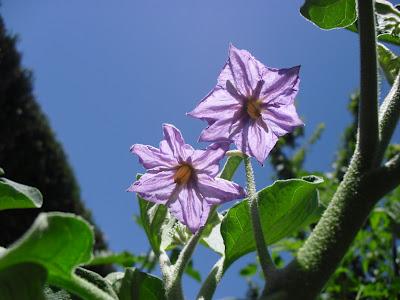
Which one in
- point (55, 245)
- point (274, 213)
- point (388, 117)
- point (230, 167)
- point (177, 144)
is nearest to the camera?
point (55, 245)

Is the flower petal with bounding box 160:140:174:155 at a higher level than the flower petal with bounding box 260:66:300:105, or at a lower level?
lower

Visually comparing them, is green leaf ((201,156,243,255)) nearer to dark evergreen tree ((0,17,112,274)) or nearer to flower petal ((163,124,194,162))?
flower petal ((163,124,194,162))

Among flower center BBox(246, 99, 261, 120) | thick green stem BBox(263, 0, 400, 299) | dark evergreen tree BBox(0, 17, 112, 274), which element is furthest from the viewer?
dark evergreen tree BBox(0, 17, 112, 274)

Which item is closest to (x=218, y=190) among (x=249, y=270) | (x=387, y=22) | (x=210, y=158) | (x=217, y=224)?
(x=210, y=158)

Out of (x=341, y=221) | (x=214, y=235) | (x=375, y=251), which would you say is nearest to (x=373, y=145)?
(x=341, y=221)

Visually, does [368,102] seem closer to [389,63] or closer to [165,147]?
[389,63]

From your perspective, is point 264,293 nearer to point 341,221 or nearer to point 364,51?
point 341,221

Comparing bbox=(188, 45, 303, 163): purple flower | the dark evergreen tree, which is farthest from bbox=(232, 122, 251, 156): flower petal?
the dark evergreen tree
